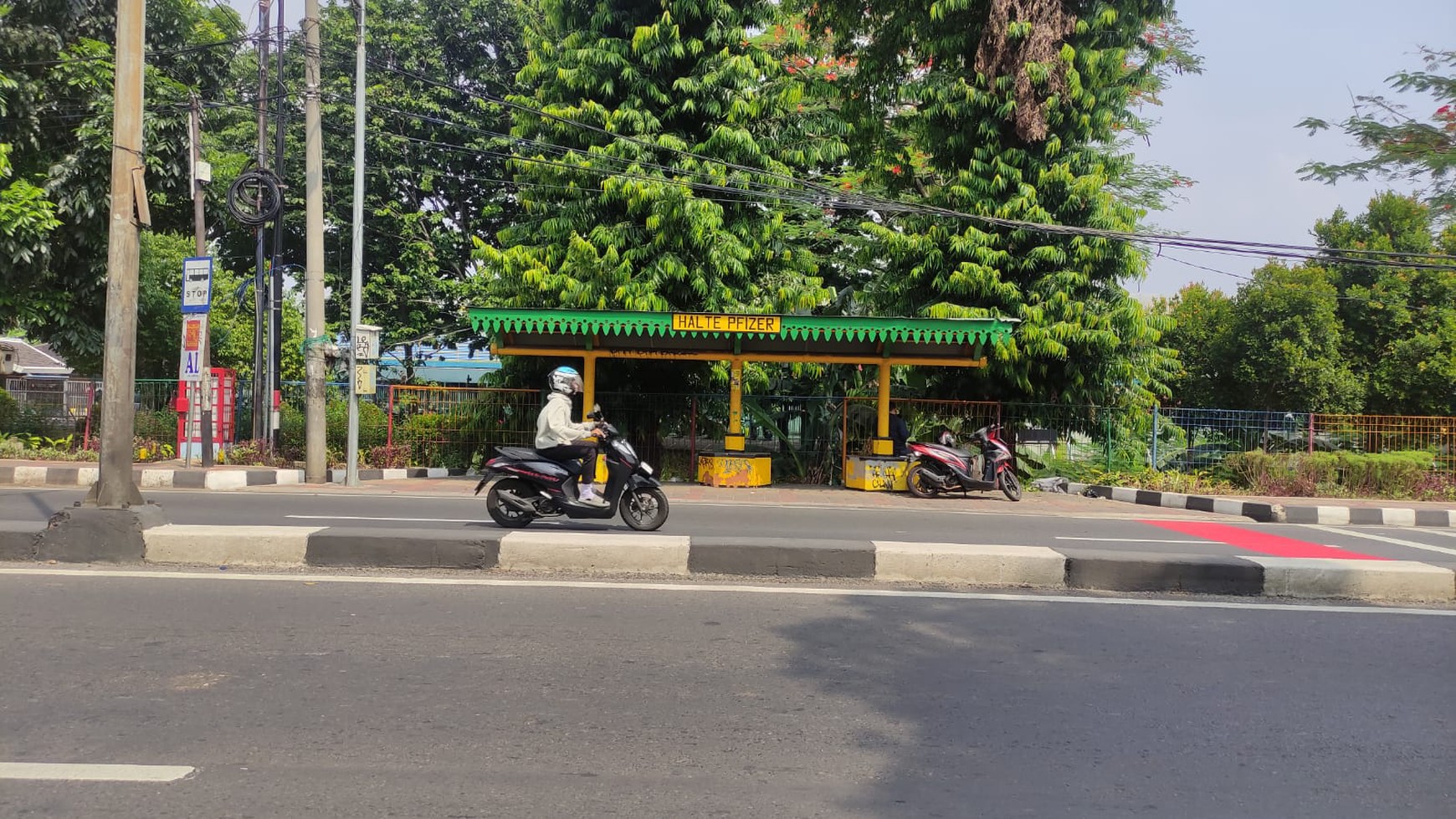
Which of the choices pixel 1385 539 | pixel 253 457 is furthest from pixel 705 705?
pixel 253 457

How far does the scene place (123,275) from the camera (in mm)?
6996

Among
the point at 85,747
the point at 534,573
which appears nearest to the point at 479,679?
the point at 85,747

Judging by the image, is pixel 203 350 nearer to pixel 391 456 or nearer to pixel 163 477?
pixel 163 477

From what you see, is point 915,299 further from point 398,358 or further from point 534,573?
point 398,358

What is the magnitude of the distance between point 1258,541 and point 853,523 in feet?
14.0

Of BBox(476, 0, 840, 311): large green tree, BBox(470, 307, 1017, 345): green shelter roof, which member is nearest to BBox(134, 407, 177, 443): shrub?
BBox(476, 0, 840, 311): large green tree

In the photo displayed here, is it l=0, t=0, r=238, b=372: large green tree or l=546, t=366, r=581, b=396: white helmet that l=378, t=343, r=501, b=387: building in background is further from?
l=546, t=366, r=581, b=396: white helmet

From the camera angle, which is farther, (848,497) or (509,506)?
(848,497)

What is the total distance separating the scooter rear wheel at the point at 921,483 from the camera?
1425cm

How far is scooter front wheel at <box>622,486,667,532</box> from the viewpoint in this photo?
8.41 meters

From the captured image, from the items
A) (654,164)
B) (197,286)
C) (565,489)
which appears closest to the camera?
(565,489)

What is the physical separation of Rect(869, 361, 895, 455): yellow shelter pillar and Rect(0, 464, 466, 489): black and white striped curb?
8867 millimetres

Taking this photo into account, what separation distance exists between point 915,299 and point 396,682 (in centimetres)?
1476

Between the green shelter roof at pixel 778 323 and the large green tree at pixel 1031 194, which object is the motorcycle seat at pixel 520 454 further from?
the large green tree at pixel 1031 194
